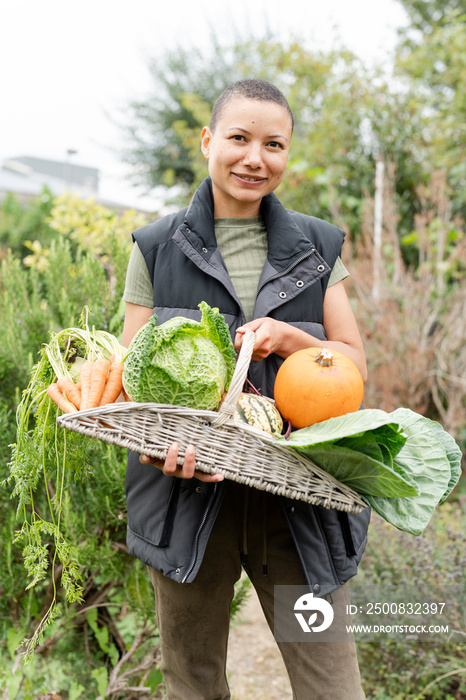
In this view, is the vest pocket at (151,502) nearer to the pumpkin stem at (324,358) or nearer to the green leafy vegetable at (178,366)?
the green leafy vegetable at (178,366)

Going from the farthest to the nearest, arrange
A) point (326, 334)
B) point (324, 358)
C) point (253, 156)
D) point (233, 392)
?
point (326, 334) → point (253, 156) → point (324, 358) → point (233, 392)

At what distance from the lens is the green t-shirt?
6.45 ft

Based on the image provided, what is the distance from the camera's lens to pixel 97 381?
1618 millimetres

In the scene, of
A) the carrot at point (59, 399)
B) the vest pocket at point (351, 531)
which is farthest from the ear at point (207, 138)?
the vest pocket at point (351, 531)

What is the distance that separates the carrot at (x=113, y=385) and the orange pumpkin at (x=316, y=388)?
0.47 m

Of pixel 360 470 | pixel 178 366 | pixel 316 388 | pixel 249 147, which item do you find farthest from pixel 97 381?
pixel 249 147

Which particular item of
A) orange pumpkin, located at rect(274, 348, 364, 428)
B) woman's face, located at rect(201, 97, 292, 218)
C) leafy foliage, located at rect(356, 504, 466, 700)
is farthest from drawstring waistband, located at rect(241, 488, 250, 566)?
leafy foliage, located at rect(356, 504, 466, 700)

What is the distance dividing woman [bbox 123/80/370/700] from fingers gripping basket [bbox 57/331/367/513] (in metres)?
0.27

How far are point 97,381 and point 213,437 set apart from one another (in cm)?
40

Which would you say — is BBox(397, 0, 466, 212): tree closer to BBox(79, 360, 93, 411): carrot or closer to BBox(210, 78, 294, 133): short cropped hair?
BBox(210, 78, 294, 133): short cropped hair

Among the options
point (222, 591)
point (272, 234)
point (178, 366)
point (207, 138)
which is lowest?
point (222, 591)

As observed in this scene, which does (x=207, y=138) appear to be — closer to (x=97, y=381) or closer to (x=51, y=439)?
(x=97, y=381)

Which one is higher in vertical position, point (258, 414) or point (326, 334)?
point (326, 334)

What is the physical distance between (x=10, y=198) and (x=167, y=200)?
405 cm
